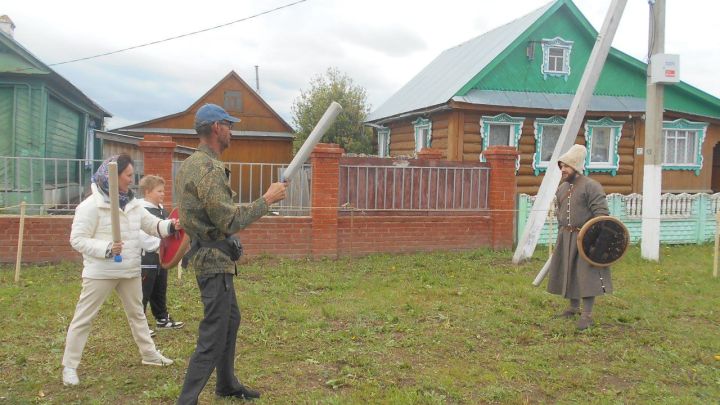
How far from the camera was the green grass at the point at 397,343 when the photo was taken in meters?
4.00

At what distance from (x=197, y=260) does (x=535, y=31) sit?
45.2 ft

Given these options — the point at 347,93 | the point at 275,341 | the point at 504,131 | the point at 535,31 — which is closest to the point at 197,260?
the point at 275,341

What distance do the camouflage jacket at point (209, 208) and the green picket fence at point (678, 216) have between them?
9.33 m

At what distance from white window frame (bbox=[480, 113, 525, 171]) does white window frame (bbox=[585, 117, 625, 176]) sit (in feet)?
6.59

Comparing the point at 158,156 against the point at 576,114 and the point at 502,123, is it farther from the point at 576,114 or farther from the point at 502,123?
the point at 502,123

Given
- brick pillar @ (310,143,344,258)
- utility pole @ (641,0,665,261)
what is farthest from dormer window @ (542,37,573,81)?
brick pillar @ (310,143,344,258)

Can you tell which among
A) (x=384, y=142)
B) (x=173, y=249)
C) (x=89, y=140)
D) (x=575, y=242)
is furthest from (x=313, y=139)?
(x=384, y=142)

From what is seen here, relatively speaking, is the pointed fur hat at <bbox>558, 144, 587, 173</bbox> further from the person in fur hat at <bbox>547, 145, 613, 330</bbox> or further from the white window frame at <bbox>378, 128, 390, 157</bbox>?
the white window frame at <bbox>378, 128, 390, 157</bbox>

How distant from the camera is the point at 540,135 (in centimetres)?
1461

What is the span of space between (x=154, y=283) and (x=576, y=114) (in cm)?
688

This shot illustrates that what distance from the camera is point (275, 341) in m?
5.04

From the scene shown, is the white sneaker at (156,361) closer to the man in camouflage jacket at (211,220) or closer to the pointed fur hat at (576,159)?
the man in camouflage jacket at (211,220)

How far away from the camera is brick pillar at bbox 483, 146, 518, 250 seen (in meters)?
9.80

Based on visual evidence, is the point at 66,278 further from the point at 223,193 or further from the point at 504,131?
the point at 504,131
